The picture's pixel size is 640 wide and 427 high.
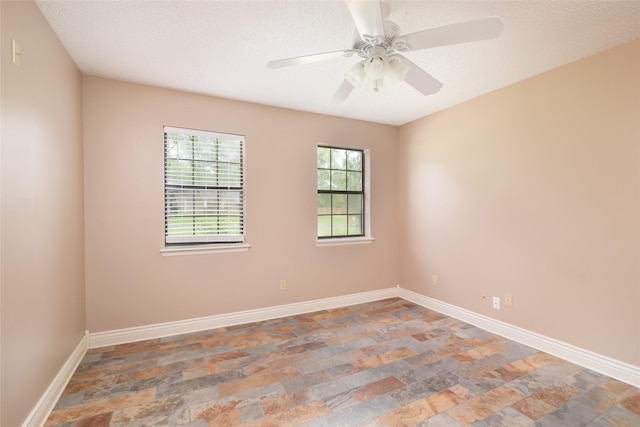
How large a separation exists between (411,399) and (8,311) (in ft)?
7.73

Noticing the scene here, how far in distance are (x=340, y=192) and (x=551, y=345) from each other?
2.71 m

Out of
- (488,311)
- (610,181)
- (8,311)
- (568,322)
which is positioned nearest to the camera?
(8,311)

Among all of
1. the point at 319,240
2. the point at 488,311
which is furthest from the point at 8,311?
the point at 488,311

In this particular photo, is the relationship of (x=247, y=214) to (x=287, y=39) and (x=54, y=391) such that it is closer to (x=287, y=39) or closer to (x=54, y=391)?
(x=287, y=39)

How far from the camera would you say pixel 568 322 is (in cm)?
258

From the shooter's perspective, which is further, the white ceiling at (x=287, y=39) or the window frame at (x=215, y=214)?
the window frame at (x=215, y=214)

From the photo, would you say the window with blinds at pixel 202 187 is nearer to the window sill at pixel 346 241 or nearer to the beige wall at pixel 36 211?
the beige wall at pixel 36 211

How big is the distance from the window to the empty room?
0.04m

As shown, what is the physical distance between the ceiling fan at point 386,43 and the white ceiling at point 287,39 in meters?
0.31

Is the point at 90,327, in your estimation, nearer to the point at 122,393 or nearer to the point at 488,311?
the point at 122,393

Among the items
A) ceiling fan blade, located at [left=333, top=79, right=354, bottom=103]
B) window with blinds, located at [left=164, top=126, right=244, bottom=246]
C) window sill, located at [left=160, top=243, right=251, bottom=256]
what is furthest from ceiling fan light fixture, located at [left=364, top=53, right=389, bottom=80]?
window sill, located at [left=160, top=243, right=251, bottom=256]

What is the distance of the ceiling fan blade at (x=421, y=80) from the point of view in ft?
6.28

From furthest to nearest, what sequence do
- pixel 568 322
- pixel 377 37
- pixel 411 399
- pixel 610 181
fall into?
pixel 568 322 → pixel 610 181 → pixel 411 399 → pixel 377 37

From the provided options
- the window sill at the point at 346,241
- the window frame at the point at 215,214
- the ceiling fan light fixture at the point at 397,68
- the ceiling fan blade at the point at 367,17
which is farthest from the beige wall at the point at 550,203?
the window frame at the point at 215,214
